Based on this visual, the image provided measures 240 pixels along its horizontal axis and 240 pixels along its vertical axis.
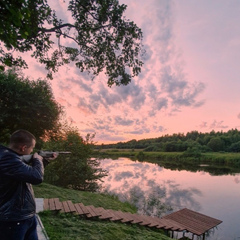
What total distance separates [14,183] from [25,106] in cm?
1408

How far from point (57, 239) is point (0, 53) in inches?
296

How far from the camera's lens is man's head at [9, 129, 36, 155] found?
2430mm

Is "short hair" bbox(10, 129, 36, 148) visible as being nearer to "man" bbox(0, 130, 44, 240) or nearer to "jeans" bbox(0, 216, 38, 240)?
"man" bbox(0, 130, 44, 240)

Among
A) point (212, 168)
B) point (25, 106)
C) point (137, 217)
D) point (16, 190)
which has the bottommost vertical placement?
point (137, 217)

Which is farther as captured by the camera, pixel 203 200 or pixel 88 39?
pixel 203 200

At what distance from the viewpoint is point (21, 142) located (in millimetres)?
2463

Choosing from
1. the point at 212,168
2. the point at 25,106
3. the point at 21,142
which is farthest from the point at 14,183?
the point at 212,168

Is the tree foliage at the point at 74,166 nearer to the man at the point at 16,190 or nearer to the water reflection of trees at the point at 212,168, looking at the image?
the man at the point at 16,190

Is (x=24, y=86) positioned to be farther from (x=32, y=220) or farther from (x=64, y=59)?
(x=32, y=220)

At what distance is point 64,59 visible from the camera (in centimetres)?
1029

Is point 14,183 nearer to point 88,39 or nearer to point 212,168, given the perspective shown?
point 88,39

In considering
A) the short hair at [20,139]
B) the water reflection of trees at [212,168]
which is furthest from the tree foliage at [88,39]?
the water reflection of trees at [212,168]

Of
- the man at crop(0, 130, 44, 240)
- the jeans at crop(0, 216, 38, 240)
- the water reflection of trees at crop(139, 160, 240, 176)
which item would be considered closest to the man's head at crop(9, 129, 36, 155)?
the man at crop(0, 130, 44, 240)

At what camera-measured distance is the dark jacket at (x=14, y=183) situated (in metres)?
2.22
